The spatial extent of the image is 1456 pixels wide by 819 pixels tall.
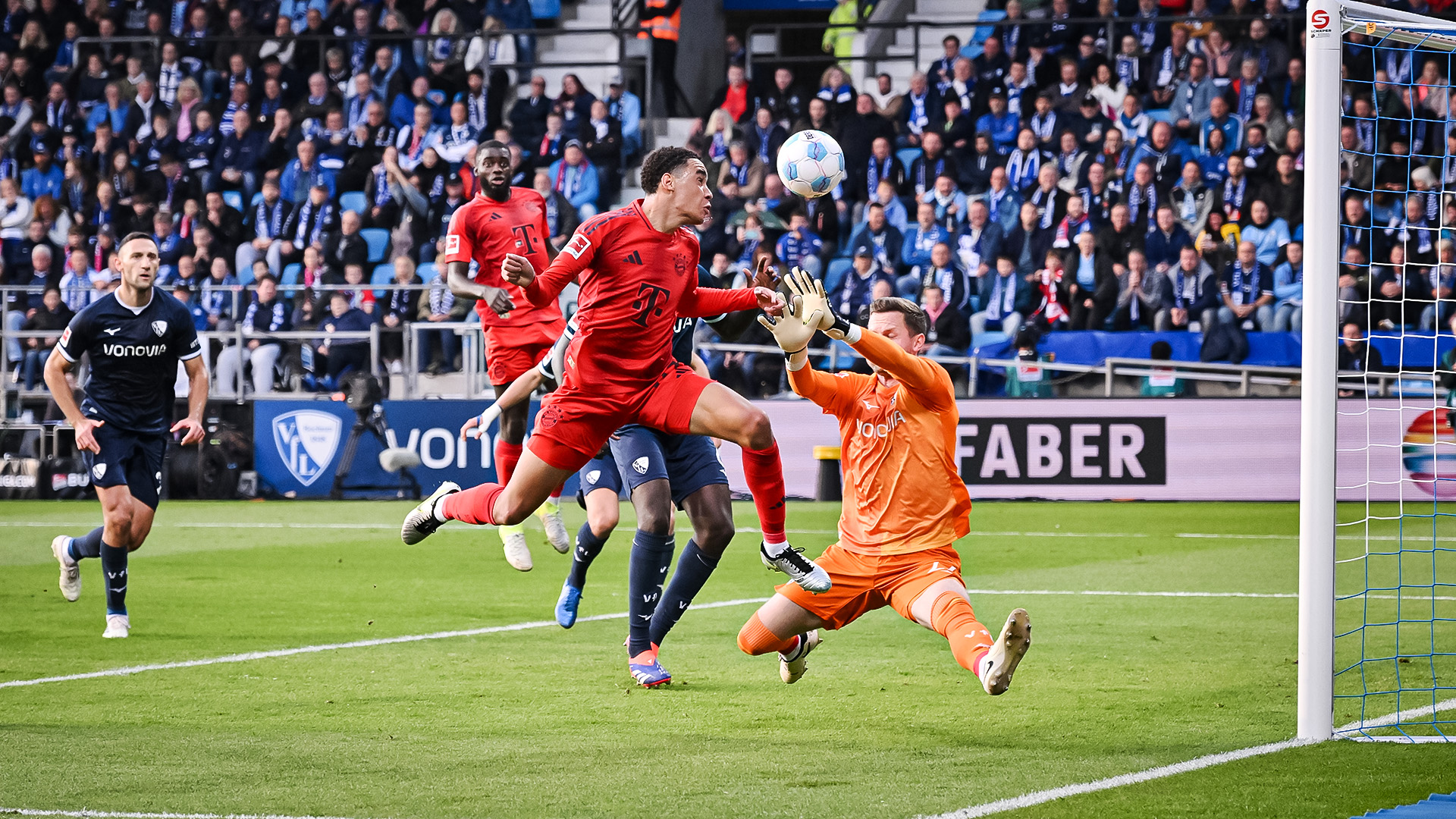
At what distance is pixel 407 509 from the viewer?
17.1m

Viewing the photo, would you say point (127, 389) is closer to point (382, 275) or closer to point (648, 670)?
point (648, 670)

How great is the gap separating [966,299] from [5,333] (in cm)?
1139

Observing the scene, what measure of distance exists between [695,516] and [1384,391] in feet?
37.1

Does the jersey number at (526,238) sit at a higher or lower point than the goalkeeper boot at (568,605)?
higher

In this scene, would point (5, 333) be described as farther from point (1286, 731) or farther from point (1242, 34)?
point (1286, 731)

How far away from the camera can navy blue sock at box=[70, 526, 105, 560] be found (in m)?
9.45

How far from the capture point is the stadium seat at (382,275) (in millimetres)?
21188

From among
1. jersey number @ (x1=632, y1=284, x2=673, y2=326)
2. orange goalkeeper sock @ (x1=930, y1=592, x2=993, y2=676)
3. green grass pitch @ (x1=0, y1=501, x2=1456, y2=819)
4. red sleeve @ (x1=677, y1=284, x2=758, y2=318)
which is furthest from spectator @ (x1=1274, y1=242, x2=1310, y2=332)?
orange goalkeeper sock @ (x1=930, y1=592, x2=993, y2=676)

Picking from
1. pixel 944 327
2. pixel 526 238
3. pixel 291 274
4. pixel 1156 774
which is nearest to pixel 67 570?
pixel 526 238

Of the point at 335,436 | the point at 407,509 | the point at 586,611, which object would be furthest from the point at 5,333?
the point at 586,611

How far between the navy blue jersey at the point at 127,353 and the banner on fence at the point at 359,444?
8582mm

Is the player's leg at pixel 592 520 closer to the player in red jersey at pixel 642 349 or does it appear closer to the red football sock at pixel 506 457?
the player in red jersey at pixel 642 349

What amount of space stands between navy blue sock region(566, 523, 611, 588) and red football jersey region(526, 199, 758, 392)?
4.54 feet

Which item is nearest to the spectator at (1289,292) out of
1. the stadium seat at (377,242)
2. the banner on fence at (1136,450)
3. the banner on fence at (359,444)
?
the banner on fence at (1136,450)
